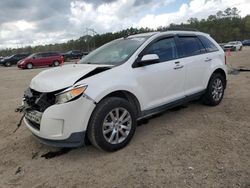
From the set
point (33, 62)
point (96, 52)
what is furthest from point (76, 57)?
point (96, 52)

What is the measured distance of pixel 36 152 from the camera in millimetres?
3887

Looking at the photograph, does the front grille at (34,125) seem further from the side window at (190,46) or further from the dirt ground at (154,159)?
the side window at (190,46)

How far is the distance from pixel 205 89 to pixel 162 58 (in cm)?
151

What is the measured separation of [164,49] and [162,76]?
1.85 feet

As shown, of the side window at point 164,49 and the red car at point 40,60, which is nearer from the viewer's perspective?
the side window at point 164,49

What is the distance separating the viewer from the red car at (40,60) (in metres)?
25.0

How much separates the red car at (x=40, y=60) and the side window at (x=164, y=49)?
2297 cm

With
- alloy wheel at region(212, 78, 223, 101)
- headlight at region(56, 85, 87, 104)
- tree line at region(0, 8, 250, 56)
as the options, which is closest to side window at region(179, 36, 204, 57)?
alloy wheel at region(212, 78, 223, 101)

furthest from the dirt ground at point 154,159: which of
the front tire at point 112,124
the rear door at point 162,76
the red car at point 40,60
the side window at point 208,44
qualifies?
the red car at point 40,60

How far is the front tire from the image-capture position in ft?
11.3

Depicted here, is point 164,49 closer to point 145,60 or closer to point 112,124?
point 145,60

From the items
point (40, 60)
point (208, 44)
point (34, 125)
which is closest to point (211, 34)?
point (40, 60)

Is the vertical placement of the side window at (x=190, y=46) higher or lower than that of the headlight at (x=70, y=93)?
higher

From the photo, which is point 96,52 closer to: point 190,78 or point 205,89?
point 190,78
